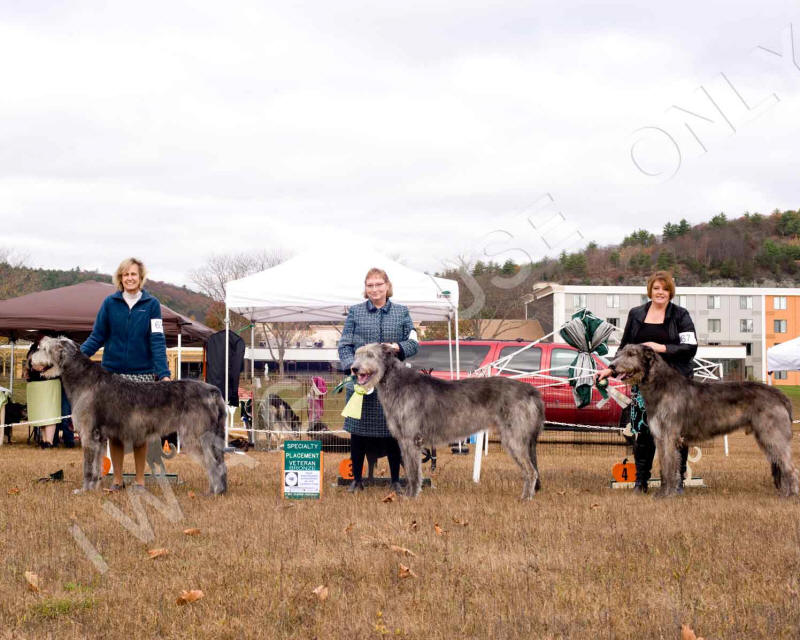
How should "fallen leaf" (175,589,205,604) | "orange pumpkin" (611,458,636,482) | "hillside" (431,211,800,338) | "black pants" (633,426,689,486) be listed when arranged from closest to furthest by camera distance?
"fallen leaf" (175,589,205,604)
"black pants" (633,426,689,486)
"orange pumpkin" (611,458,636,482)
"hillside" (431,211,800,338)

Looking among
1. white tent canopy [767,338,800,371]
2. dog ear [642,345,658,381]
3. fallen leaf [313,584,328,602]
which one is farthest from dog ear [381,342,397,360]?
white tent canopy [767,338,800,371]

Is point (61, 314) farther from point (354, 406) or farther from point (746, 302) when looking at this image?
point (746, 302)

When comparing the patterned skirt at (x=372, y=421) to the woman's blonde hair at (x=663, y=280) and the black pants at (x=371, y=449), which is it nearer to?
the black pants at (x=371, y=449)

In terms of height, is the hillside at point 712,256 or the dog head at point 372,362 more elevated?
the hillside at point 712,256

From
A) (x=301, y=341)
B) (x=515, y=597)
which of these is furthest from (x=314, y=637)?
(x=301, y=341)

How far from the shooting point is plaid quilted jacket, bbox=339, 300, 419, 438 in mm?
6957

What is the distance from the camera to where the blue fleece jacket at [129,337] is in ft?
22.3

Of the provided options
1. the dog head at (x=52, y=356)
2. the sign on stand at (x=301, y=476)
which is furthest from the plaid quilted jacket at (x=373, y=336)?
the dog head at (x=52, y=356)

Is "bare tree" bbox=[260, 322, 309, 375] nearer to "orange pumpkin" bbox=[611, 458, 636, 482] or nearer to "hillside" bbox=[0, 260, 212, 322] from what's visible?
"hillside" bbox=[0, 260, 212, 322]

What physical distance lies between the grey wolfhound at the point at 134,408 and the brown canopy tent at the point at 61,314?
18.0 feet

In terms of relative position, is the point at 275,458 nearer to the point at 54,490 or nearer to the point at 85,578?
the point at 54,490

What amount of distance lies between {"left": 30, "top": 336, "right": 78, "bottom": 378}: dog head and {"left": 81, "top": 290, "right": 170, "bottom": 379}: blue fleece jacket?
16 cm

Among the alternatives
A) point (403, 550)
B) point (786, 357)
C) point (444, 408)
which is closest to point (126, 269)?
point (444, 408)

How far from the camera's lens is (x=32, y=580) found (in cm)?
367
